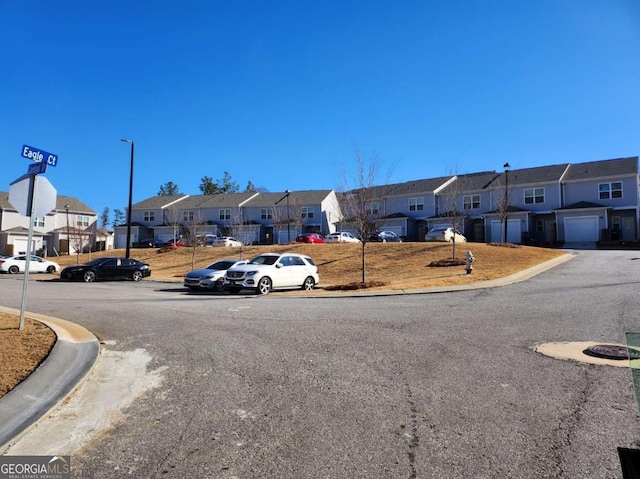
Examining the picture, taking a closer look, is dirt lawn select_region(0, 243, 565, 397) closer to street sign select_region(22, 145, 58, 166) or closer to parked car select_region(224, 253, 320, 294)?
parked car select_region(224, 253, 320, 294)

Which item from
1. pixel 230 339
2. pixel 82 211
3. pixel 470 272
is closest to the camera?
pixel 230 339

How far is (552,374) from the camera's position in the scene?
18.3 feet

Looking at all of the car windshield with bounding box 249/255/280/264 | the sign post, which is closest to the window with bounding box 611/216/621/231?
the car windshield with bounding box 249/255/280/264

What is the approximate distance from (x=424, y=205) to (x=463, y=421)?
156ft

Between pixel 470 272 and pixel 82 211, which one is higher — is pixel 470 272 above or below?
below

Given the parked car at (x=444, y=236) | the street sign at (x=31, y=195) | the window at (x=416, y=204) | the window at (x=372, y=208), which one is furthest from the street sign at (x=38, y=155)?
the window at (x=416, y=204)

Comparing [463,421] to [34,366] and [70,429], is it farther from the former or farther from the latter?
[34,366]

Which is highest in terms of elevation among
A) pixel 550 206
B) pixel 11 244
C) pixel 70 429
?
pixel 550 206

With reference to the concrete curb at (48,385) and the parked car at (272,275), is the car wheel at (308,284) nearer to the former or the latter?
the parked car at (272,275)

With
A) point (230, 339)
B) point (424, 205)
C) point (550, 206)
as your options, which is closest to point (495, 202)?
point (550, 206)

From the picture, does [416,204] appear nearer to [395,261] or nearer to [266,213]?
[266,213]

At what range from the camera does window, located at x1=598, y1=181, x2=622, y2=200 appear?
39.2m

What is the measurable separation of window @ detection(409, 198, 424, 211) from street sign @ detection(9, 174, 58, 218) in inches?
1795

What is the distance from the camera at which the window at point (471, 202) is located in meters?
46.5
